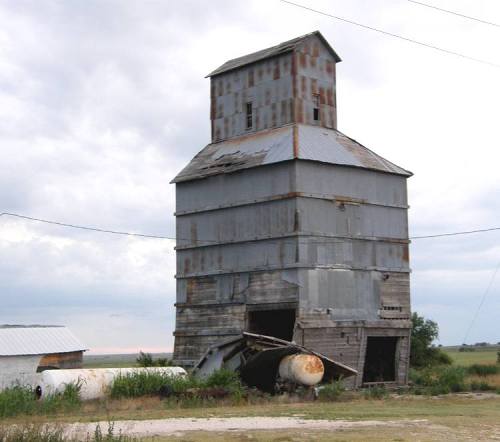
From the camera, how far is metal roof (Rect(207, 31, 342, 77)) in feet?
131

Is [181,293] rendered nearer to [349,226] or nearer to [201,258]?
[201,258]

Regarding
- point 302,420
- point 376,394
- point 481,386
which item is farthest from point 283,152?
point 302,420

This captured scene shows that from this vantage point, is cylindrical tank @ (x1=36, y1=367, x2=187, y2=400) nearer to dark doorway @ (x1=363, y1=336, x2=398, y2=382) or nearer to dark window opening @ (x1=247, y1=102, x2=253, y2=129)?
dark doorway @ (x1=363, y1=336, x2=398, y2=382)

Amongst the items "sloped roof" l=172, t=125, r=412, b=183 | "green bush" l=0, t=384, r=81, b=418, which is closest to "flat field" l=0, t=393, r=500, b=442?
"green bush" l=0, t=384, r=81, b=418

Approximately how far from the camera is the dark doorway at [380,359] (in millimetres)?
40219

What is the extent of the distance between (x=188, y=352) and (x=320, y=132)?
1188 centimetres

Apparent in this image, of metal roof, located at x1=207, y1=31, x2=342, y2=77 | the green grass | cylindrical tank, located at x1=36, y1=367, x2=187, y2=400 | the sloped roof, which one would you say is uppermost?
metal roof, located at x1=207, y1=31, x2=342, y2=77

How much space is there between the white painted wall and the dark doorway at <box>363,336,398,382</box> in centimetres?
1525

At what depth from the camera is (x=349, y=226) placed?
3766 cm

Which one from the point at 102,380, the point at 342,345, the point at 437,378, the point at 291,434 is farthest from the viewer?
the point at 437,378

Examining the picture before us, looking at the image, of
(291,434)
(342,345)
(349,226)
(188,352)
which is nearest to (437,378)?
(342,345)

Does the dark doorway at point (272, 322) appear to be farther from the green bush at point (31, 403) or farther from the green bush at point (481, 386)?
the green bush at point (31, 403)

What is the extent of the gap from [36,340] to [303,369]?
14670 millimetres

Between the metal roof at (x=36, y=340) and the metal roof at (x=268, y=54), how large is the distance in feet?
48.2
